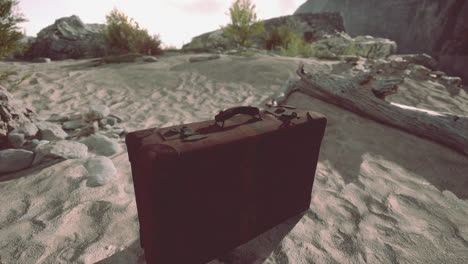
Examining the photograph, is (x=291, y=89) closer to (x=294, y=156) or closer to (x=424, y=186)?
(x=424, y=186)

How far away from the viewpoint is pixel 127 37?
1006cm

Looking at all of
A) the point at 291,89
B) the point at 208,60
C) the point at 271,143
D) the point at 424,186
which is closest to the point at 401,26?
the point at 208,60

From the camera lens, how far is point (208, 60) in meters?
7.55

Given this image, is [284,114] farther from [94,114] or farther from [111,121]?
[94,114]

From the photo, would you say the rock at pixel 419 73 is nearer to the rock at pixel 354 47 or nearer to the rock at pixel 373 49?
the rock at pixel 354 47

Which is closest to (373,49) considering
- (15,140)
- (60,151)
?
(60,151)

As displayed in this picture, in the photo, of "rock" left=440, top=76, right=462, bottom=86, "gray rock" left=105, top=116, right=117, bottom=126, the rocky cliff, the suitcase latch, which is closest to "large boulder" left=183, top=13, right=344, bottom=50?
the rocky cliff

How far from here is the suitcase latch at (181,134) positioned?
1.20 meters

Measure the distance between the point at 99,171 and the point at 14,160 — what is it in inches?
32.2

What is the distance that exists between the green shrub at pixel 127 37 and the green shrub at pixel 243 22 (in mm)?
3756

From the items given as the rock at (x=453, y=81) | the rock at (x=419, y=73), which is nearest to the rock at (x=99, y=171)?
the rock at (x=419, y=73)

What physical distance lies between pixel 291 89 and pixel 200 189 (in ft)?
12.2

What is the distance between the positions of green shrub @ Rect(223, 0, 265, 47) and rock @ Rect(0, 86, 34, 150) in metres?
10.3

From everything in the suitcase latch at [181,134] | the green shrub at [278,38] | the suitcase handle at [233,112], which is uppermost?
the green shrub at [278,38]
